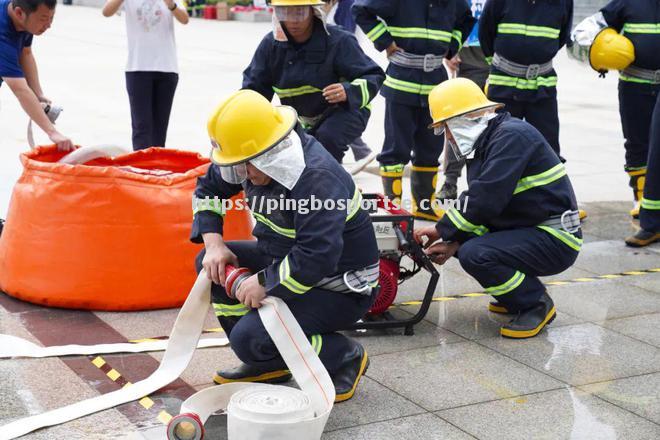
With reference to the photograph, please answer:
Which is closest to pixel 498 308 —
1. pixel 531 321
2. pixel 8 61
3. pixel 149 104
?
pixel 531 321

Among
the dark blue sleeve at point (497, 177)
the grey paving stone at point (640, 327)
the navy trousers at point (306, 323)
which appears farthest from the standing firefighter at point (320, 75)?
the grey paving stone at point (640, 327)

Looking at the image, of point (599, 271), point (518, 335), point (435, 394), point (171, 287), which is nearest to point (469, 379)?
point (435, 394)

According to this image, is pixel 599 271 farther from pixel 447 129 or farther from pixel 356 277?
pixel 356 277

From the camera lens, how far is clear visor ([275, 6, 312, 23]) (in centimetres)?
534

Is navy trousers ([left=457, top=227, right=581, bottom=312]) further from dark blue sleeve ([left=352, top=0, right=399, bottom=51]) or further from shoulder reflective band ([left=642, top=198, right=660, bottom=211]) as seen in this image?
dark blue sleeve ([left=352, top=0, right=399, bottom=51])

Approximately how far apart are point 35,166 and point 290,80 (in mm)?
1499

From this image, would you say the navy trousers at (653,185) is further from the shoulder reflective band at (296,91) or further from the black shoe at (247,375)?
the black shoe at (247,375)

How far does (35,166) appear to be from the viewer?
507 centimetres

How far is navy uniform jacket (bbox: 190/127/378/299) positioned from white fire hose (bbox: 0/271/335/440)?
7.0 inches

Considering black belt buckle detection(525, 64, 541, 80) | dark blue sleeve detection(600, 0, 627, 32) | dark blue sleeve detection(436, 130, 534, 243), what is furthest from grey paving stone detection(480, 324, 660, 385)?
dark blue sleeve detection(600, 0, 627, 32)

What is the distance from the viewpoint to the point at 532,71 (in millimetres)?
6789

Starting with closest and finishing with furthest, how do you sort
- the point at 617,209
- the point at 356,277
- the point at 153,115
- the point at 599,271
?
1. the point at 356,277
2. the point at 599,271
3. the point at 153,115
4. the point at 617,209

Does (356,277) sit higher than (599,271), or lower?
higher

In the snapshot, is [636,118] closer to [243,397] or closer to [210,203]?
[210,203]
